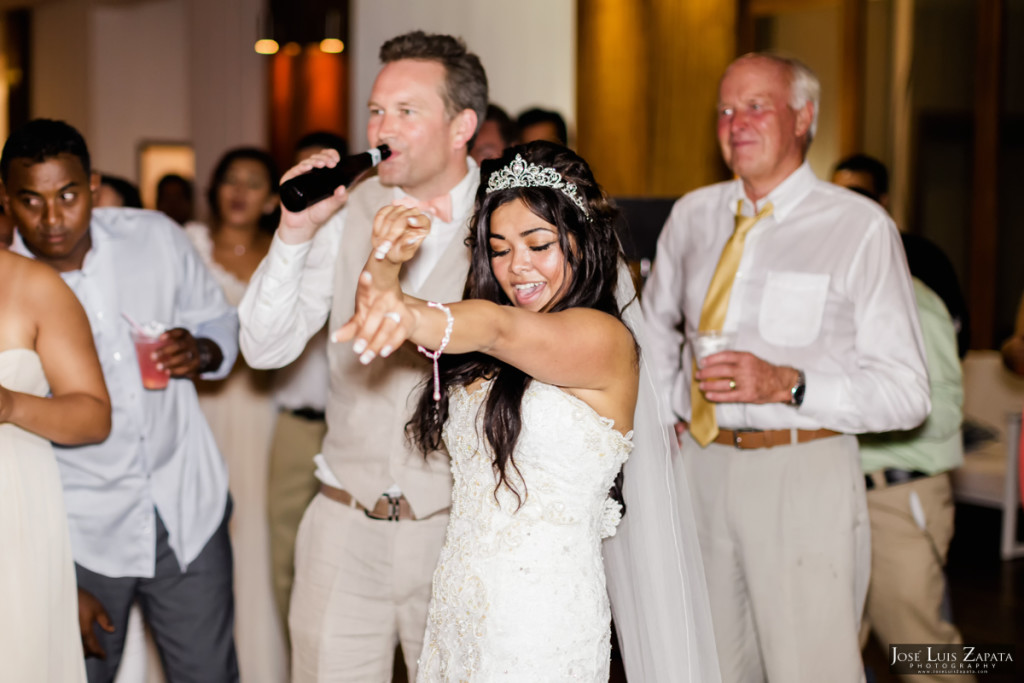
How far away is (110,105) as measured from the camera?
1014 centimetres

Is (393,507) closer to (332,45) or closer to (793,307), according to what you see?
(793,307)

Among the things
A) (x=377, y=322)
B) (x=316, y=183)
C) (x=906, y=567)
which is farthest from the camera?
(x=906, y=567)

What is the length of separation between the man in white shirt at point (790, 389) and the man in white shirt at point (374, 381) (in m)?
0.71

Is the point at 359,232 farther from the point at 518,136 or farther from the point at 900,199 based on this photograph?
the point at 900,199

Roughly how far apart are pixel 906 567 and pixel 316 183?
2174mm

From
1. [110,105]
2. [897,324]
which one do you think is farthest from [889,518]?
[110,105]

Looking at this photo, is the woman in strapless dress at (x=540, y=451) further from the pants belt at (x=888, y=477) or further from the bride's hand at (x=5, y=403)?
the pants belt at (x=888, y=477)

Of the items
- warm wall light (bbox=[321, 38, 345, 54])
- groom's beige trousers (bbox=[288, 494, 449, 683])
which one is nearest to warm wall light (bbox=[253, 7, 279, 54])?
warm wall light (bbox=[321, 38, 345, 54])

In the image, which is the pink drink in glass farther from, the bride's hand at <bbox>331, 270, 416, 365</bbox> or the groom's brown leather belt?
the bride's hand at <bbox>331, 270, 416, 365</bbox>

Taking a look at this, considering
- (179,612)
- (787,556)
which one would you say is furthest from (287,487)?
(787,556)

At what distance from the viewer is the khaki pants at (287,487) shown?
3.68 meters

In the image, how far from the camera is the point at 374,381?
Answer: 236cm

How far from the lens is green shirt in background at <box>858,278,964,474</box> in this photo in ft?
10.4

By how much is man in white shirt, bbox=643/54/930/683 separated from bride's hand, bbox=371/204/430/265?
1.19 metres
